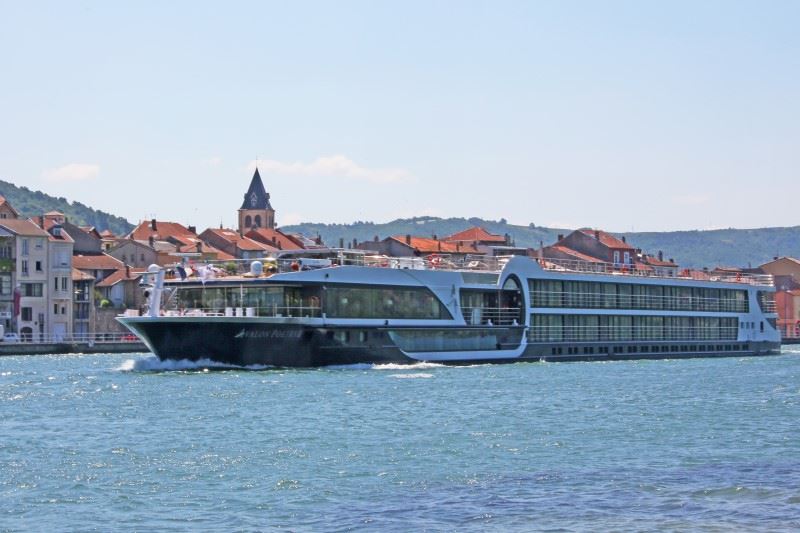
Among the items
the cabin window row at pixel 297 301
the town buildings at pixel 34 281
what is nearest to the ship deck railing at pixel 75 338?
the town buildings at pixel 34 281

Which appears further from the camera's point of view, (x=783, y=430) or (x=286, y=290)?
(x=286, y=290)

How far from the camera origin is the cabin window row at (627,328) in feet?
235

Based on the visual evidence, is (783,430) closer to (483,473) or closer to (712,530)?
(483,473)

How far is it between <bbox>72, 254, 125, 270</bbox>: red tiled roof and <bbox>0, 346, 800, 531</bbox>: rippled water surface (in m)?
57.4

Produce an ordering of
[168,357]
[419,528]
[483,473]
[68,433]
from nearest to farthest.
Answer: [419,528] → [483,473] → [68,433] → [168,357]

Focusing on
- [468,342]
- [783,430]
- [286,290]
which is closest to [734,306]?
[468,342]

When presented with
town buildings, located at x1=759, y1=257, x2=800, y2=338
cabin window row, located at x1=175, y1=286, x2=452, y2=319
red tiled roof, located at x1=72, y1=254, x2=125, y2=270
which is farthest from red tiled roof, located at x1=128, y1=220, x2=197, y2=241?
cabin window row, located at x1=175, y1=286, x2=452, y2=319

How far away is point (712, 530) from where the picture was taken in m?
22.9

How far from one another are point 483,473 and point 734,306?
208 ft

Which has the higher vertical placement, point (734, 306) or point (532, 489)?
point (734, 306)

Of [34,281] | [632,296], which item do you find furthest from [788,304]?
[34,281]

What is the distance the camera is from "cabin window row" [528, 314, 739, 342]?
71625mm

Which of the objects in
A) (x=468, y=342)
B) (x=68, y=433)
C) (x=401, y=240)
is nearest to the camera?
(x=68, y=433)

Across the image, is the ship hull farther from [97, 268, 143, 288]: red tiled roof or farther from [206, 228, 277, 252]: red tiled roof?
[206, 228, 277, 252]: red tiled roof
